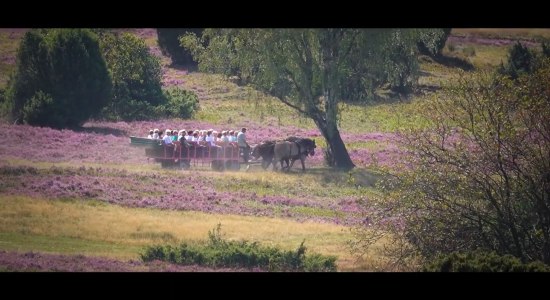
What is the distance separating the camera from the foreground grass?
15086 mm

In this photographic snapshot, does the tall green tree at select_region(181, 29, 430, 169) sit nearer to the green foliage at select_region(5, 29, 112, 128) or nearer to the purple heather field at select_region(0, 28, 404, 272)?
the purple heather field at select_region(0, 28, 404, 272)

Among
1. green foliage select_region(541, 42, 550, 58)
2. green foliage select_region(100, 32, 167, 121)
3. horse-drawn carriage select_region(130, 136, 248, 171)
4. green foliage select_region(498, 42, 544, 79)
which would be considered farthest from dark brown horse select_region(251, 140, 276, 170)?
green foliage select_region(541, 42, 550, 58)

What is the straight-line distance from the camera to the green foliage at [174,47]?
16.3 metres

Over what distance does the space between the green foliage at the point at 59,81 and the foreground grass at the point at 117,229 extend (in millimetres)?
2558

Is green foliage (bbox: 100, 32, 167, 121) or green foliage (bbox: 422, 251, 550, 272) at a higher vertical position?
green foliage (bbox: 100, 32, 167, 121)

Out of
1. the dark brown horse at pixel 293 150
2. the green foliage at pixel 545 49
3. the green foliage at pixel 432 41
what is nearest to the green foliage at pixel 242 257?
the green foliage at pixel 432 41

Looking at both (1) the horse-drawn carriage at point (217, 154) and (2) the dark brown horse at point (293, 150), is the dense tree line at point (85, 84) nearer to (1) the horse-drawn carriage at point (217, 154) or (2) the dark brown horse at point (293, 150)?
(1) the horse-drawn carriage at point (217, 154)

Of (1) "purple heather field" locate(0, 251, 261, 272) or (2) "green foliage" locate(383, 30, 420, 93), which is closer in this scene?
(1) "purple heather field" locate(0, 251, 261, 272)

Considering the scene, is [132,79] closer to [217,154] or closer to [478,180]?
[217,154]

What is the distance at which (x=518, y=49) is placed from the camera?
17.6 meters

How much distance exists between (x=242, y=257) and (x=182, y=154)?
154 inches

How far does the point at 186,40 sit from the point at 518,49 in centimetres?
571

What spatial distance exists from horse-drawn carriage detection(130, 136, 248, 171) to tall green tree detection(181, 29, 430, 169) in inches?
63.8

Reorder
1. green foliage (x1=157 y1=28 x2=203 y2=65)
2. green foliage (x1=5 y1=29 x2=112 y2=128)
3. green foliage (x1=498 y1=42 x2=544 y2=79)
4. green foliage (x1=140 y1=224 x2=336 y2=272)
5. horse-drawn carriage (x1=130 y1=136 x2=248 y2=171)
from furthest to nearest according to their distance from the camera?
1. horse-drawn carriage (x1=130 y1=136 x2=248 y2=171)
2. green foliage (x1=5 y1=29 x2=112 y2=128)
3. green foliage (x1=498 y1=42 x2=544 y2=79)
4. green foliage (x1=157 y1=28 x2=203 y2=65)
5. green foliage (x1=140 y1=224 x2=336 y2=272)
